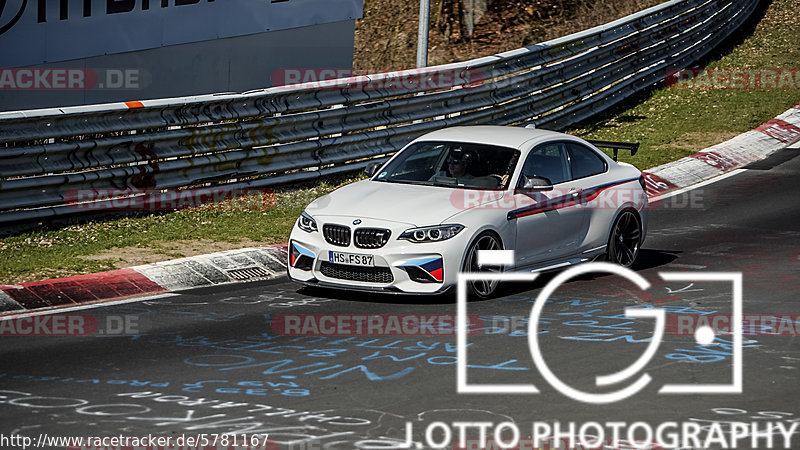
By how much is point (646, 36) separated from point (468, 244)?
13136 millimetres

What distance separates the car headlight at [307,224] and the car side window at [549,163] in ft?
7.00

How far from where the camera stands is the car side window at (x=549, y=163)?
1180 centimetres

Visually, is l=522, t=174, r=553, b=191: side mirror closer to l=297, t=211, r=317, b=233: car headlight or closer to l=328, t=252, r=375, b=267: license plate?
l=328, t=252, r=375, b=267: license plate

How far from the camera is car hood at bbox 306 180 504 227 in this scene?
422 inches

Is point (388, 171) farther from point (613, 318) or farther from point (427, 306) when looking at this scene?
point (613, 318)

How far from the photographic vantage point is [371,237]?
10641 mm

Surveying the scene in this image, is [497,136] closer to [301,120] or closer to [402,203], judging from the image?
[402,203]

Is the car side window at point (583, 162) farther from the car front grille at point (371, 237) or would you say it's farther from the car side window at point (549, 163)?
the car front grille at point (371, 237)

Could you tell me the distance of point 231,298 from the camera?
1098cm

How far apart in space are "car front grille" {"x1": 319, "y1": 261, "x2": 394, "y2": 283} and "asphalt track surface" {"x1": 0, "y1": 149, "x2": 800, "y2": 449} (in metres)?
0.25

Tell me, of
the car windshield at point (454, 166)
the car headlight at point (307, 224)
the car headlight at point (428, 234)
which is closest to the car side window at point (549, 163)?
the car windshield at point (454, 166)

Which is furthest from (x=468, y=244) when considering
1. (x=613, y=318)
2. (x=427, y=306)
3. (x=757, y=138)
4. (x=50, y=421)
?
(x=757, y=138)

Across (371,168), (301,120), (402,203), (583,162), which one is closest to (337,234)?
(402,203)

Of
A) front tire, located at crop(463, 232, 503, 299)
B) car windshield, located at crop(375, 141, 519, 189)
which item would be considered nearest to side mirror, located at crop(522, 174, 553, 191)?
car windshield, located at crop(375, 141, 519, 189)
